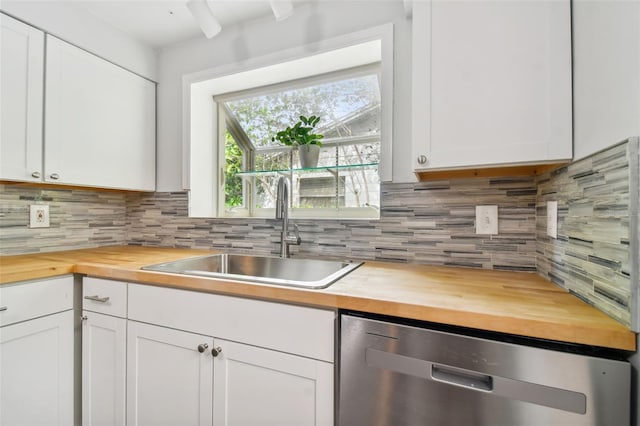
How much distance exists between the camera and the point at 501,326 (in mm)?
716

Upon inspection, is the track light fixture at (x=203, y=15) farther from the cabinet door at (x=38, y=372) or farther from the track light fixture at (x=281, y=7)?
the cabinet door at (x=38, y=372)

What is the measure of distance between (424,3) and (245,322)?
4.27 ft

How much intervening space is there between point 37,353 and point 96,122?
1224mm

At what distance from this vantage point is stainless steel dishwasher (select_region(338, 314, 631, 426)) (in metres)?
0.65

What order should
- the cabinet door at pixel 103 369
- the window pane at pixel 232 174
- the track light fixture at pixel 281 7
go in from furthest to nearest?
the window pane at pixel 232 174 < the track light fixture at pixel 281 7 < the cabinet door at pixel 103 369

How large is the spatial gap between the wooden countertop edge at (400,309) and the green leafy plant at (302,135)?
3.26 ft

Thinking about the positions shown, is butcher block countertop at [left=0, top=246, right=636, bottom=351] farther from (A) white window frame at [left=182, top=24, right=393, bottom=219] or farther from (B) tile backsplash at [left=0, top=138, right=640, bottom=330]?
(A) white window frame at [left=182, top=24, right=393, bottom=219]

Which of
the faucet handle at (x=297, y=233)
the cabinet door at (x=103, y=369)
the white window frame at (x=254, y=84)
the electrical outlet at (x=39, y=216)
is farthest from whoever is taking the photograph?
the electrical outlet at (x=39, y=216)

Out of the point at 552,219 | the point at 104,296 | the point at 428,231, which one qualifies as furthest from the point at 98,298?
the point at 552,219

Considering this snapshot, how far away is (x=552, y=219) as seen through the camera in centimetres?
103

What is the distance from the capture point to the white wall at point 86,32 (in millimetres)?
1440

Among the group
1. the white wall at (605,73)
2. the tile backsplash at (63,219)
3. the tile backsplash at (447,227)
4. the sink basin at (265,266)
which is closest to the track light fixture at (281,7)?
the tile backsplash at (447,227)

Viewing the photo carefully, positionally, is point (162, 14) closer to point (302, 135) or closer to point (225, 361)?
point (302, 135)

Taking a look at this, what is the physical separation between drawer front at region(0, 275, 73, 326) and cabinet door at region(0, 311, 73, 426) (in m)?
0.03
